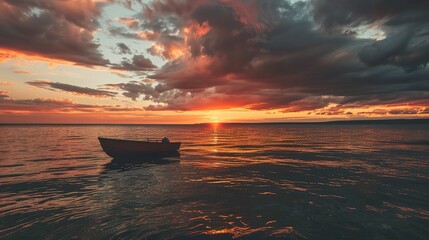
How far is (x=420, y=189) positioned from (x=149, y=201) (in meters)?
19.1

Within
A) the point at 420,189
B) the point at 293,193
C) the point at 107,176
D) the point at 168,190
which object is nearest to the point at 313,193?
the point at 293,193

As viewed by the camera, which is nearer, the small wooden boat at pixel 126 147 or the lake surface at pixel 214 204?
the lake surface at pixel 214 204

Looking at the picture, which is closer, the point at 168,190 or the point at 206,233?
the point at 206,233

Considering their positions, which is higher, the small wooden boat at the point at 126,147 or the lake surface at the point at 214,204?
the small wooden boat at the point at 126,147

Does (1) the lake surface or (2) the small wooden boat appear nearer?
(1) the lake surface

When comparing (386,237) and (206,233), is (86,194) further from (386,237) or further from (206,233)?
(386,237)

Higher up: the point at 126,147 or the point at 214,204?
the point at 126,147

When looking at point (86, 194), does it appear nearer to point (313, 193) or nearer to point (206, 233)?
point (206, 233)

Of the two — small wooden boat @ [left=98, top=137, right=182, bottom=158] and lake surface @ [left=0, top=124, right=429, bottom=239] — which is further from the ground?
small wooden boat @ [left=98, top=137, right=182, bottom=158]

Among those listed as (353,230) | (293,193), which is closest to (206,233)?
(353,230)

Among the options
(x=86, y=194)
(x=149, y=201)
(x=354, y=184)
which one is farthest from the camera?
(x=354, y=184)

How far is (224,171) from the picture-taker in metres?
27.9

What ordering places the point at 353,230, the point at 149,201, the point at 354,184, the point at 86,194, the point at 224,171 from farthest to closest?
the point at 224,171
the point at 354,184
the point at 86,194
the point at 149,201
the point at 353,230

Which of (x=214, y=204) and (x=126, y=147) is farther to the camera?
(x=126, y=147)
